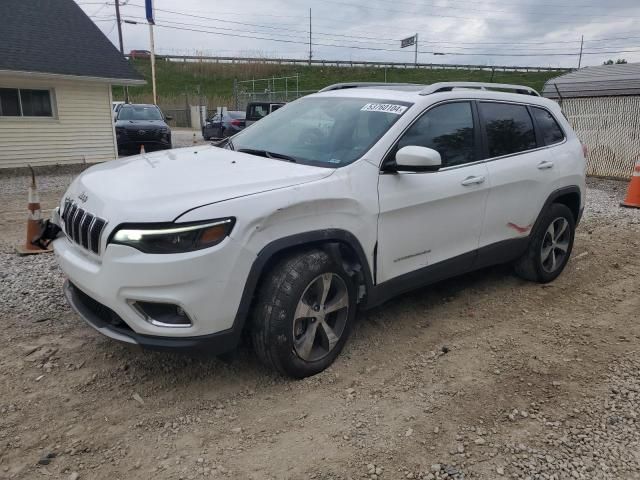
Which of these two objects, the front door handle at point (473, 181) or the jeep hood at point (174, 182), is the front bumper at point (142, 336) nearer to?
the jeep hood at point (174, 182)

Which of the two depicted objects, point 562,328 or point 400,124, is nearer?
point 400,124

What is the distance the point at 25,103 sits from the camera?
13453 mm

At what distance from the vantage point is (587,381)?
10.8ft

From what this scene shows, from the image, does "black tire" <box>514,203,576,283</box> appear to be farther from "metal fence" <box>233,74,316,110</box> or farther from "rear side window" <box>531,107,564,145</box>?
"metal fence" <box>233,74,316,110</box>

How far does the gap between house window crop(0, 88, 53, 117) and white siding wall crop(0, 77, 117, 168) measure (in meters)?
0.15

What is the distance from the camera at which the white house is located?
1312cm

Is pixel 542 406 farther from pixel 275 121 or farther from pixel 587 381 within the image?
pixel 275 121

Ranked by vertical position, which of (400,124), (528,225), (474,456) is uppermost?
(400,124)

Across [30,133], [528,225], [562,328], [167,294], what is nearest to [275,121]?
[167,294]

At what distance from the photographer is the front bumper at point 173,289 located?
102 inches

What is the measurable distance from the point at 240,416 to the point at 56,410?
103 cm

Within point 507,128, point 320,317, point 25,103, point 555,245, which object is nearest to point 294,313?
point 320,317

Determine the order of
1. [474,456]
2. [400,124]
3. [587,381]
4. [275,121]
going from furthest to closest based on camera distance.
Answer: [275,121]
[400,124]
[587,381]
[474,456]

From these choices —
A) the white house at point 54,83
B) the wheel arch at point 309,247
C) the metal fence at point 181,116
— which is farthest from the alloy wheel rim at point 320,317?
the metal fence at point 181,116
